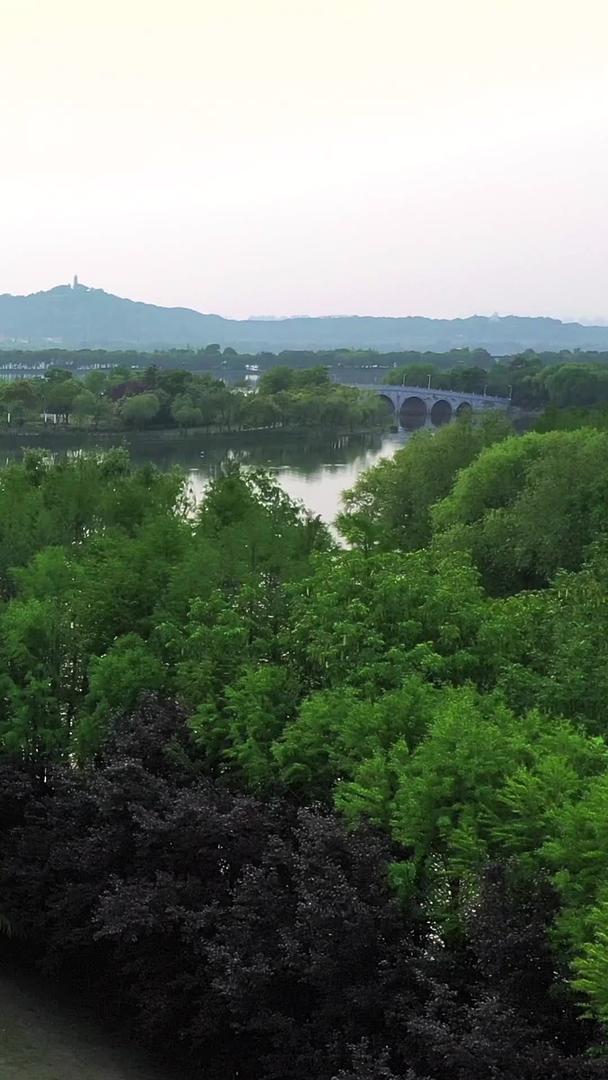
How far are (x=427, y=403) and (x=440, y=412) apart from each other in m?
2.68

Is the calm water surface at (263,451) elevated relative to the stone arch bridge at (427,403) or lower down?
lower down

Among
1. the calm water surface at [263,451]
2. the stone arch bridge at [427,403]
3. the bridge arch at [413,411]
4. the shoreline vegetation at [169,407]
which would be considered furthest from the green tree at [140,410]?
the bridge arch at [413,411]

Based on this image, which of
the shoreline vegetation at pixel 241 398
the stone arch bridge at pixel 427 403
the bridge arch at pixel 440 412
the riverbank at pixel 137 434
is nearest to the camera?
the riverbank at pixel 137 434

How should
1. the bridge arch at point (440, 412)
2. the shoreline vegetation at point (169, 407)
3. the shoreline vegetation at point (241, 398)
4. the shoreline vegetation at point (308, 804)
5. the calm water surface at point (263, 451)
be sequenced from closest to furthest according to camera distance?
the shoreline vegetation at point (308, 804) < the calm water surface at point (263, 451) < the shoreline vegetation at point (169, 407) < the shoreline vegetation at point (241, 398) < the bridge arch at point (440, 412)

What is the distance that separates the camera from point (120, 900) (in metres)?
13.3

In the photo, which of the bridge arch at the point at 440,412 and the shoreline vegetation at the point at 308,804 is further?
the bridge arch at the point at 440,412

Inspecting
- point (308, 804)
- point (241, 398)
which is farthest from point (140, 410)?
point (308, 804)

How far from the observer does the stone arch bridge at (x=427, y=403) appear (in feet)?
369

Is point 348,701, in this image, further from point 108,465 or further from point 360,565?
point 108,465

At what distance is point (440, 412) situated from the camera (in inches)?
4707

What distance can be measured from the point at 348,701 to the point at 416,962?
11.2 feet

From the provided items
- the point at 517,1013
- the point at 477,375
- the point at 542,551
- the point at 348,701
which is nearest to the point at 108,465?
the point at 542,551

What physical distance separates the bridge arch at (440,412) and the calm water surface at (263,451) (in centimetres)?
2444

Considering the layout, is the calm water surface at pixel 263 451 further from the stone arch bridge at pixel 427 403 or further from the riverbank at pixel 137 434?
the stone arch bridge at pixel 427 403
